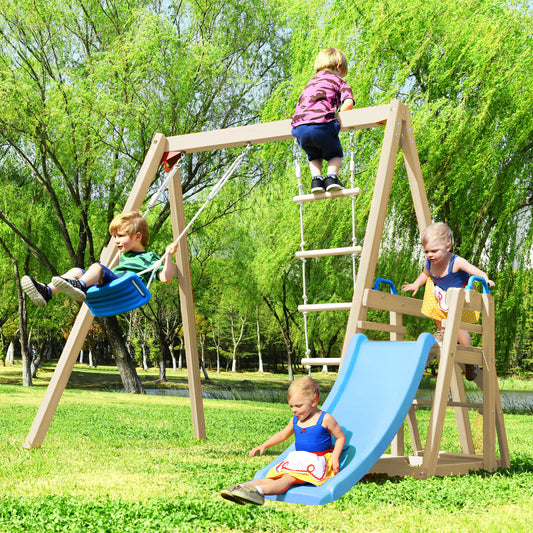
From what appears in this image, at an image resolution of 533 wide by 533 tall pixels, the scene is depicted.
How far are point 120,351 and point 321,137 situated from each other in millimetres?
14743

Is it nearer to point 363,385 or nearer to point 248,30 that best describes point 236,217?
point 248,30

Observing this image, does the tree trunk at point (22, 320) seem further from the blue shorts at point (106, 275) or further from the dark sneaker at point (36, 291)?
the dark sneaker at point (36, 291)

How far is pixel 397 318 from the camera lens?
626 cm

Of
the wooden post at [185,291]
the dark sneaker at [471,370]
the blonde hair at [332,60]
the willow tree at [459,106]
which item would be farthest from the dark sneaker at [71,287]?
the willow tree at [459,106]

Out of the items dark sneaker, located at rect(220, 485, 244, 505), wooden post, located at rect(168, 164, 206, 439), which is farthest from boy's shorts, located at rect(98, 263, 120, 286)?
dark sneaker, located at rect(220, 485, 244, 505)

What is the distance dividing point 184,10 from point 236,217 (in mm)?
10970

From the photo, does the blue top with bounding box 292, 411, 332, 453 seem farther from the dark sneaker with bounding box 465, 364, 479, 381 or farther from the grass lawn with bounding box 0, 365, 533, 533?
the dark sneaker with bounding box 465, 364, 479, 381

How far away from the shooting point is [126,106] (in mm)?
16562

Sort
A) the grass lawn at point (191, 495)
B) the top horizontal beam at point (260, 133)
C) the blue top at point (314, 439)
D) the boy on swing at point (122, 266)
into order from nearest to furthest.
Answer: the grass lawn at point (191, 495)
the blue top at point (314, 439)
the boy on swing at point (122, 266)
the top horizontal beam at point (260, 133)

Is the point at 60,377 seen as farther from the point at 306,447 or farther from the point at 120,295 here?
the point at 306,447

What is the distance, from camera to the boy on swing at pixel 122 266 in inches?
199

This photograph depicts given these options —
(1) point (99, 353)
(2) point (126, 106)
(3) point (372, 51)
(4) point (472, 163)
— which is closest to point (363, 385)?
(4) point (472, 163)

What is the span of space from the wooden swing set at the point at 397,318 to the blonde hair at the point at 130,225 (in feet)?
1.05

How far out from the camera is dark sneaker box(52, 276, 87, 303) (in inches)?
195
